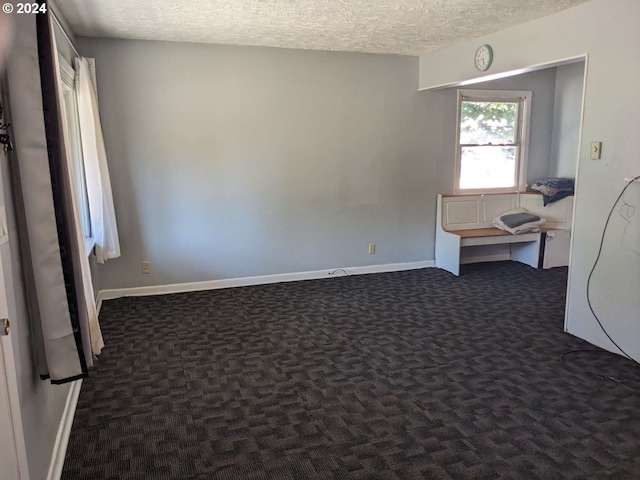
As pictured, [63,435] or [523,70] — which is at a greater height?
[523,70]

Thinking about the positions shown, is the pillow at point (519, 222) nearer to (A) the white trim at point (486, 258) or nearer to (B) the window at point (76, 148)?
(A) the white trim at point (486, 258)

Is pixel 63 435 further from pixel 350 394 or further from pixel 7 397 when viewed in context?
pixel 350 394

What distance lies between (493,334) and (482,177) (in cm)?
283

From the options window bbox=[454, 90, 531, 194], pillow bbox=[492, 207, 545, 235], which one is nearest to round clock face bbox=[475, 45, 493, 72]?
window bbox=[454, 90, 531, 194]

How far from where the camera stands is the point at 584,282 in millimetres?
3727

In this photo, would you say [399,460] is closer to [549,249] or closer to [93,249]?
[93,249]

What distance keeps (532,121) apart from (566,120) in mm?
399

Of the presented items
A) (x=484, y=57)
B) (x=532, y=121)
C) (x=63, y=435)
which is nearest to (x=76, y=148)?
(x=63, y=435)

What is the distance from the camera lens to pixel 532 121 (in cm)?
625

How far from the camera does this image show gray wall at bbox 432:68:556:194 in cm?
581

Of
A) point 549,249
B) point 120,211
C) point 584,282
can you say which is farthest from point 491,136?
point 120,211

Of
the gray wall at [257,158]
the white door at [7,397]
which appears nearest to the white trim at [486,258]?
the gray wall at [257,158]

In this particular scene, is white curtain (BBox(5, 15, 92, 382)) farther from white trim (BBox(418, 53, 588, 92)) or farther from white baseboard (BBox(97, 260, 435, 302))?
white trim (BBox(418, 53, 588, 92))

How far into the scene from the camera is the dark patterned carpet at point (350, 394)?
2328 millimetres
